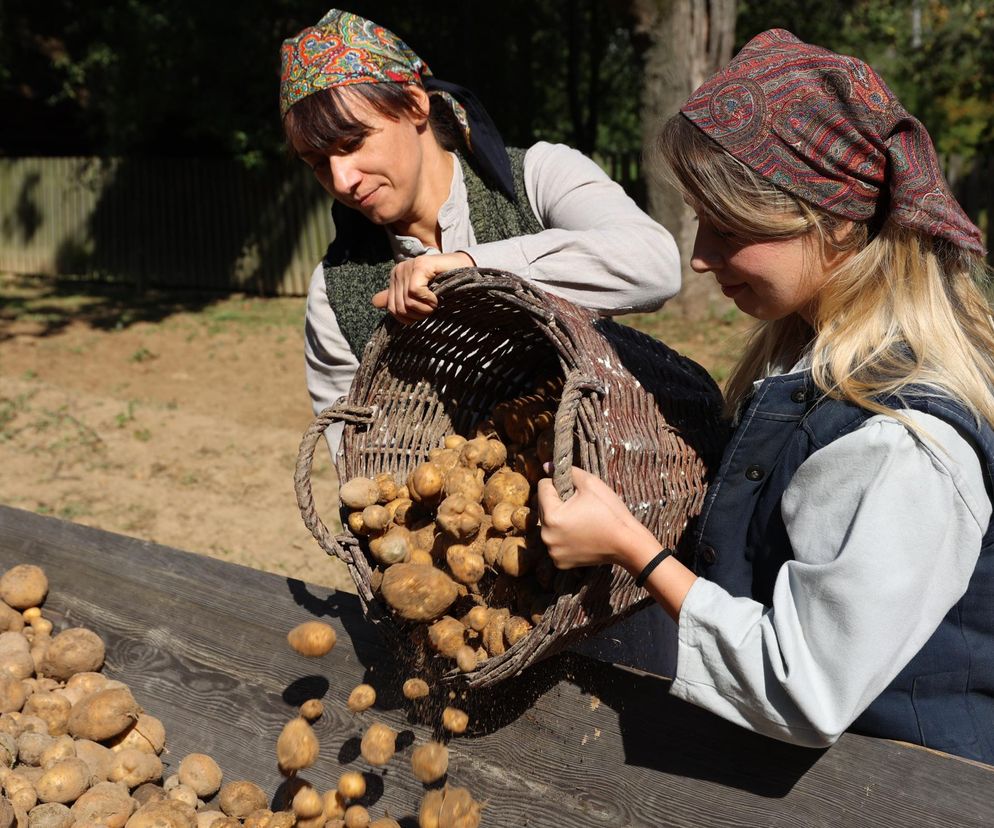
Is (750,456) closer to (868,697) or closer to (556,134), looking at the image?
(868,697)

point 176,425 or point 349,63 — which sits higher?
point 349,63

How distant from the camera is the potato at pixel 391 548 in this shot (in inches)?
77.5

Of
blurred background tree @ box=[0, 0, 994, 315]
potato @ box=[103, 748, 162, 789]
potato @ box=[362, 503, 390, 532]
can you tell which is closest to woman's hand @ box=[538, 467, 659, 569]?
potato @ box=[362, 503, 390, 532]

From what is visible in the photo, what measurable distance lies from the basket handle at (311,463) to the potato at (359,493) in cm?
7

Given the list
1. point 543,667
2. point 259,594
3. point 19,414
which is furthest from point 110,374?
point 543,667

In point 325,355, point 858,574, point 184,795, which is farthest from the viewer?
point 325,355

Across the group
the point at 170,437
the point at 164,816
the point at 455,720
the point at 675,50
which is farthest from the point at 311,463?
the point at 675,50

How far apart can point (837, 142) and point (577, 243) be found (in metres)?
0.61

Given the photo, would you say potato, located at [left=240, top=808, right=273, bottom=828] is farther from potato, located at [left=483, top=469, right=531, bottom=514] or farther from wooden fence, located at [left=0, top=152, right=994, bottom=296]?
wooden fence, located at [left=0, top=152, right=994, bottom=296]

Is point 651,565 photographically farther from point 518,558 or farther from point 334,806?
point 334,806

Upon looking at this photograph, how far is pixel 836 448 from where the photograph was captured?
148cm

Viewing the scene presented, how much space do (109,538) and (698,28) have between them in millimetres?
6425

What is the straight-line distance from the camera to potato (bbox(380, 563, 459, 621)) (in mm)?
1812

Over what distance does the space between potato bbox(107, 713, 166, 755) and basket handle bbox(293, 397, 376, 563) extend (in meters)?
0.81
